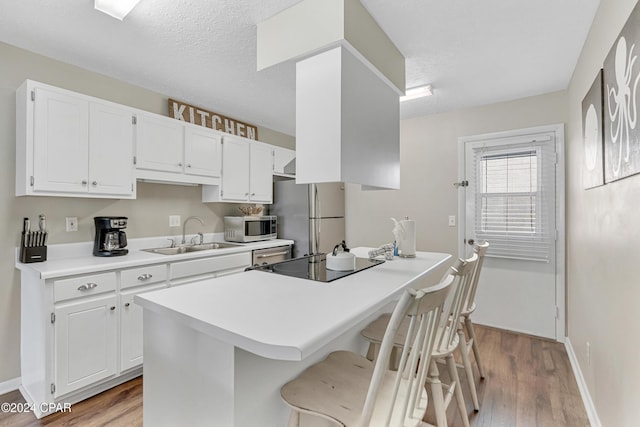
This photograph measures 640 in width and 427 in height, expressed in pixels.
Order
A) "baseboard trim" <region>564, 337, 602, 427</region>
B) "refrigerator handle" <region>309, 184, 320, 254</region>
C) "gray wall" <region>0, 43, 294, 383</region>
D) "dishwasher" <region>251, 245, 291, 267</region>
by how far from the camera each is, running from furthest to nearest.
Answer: "refrigerator handle" <region>309, 184, 320, 254</region> → "dishwasher" <region>251, 245, 291, 267</region> → "gray wall" <region>0, 43, 294, 383</region> → "baseboard trim" <region>564, 337, 602, 427</region>

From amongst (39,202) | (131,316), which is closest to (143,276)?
(131,316)

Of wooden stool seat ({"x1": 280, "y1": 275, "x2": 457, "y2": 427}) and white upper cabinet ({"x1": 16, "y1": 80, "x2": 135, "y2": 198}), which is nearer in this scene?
wooden stool seat ({"x1": 280, "y1": 275, "x2": 457, "y2": 427})

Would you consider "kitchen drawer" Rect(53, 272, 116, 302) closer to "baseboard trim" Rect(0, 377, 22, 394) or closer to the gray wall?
the gray wall

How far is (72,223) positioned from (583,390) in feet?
12.7

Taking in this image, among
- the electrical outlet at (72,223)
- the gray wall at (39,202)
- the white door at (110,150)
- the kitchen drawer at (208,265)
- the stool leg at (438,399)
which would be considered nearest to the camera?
the stool leg at (438,399)

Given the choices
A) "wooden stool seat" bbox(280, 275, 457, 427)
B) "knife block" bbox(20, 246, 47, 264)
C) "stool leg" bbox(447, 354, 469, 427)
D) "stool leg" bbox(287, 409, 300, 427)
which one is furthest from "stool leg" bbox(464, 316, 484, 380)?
"knife block" bbox(20, 246, 47, 264)

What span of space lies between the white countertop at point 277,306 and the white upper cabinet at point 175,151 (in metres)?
1.56

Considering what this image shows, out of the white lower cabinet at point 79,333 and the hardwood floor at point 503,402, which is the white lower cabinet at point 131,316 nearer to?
the white lower cabinet at point 79,333

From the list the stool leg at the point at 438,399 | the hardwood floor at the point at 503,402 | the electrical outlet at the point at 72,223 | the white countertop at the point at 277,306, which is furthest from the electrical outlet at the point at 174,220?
the stool leg at the point at 438,399

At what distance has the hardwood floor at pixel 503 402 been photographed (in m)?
1.78

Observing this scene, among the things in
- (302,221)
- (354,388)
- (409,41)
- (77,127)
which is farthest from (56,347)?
(409,41)

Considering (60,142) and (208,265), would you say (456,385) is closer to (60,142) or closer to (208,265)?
(208,265)

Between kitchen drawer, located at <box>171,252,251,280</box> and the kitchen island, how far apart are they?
3.86 ft

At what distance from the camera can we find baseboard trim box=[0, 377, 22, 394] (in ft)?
6.77
